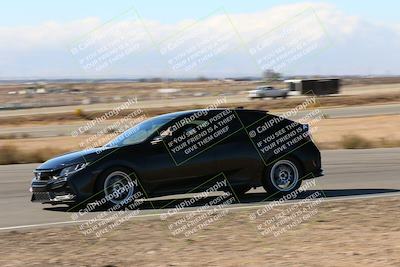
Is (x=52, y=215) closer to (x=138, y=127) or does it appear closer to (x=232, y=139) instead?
(x=138, y=127)

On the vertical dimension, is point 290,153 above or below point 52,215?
below

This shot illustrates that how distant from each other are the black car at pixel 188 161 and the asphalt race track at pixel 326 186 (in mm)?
398

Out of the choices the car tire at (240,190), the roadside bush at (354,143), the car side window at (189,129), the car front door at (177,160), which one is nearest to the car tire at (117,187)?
the car front door at (177,160)

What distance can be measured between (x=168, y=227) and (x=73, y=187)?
2343 mm

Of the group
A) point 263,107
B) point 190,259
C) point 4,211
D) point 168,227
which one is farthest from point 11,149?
point 263,107

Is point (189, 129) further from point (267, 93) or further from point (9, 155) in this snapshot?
point (267, 93)

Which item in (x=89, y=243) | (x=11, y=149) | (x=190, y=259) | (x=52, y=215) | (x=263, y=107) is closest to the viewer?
(x=190, y=259)

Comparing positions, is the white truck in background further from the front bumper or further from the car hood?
the front bumper

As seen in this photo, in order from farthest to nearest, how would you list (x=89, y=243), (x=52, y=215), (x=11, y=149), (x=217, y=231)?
(x=11, y=149), (x=52, y=215), (x=217, y=231), (x=89, y=243)

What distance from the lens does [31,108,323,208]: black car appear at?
447 inches

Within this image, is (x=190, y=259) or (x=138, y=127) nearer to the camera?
(x=190, y=259)

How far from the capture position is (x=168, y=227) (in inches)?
373
